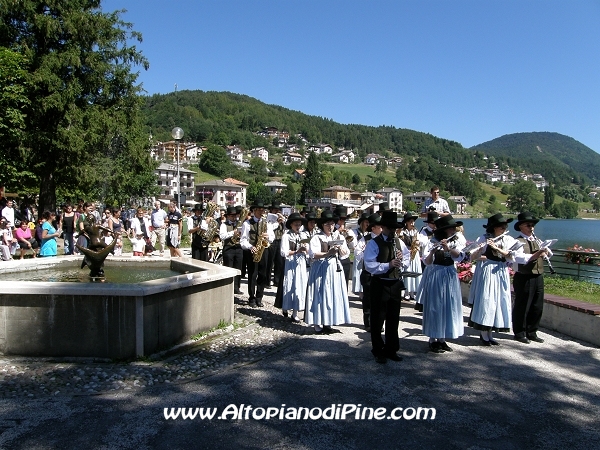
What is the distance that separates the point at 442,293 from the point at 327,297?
1.86m

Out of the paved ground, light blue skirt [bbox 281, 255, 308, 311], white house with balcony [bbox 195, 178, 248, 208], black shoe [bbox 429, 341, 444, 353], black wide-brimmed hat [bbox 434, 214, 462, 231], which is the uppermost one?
white house with balcony [bbox 195, 178, 248, 208]

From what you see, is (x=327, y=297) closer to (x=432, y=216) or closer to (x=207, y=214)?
(x=432, y=216)

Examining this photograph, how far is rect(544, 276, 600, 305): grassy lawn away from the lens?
32.1ft

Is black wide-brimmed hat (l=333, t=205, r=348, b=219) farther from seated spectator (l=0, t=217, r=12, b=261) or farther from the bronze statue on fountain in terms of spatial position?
seated spectator (l=0, t=217, r=12, b=261)

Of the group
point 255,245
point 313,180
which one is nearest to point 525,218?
point 255,245

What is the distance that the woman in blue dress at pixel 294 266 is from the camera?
8.96 meters

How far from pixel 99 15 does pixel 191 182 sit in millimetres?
103113

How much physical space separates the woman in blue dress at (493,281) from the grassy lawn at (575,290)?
275cm

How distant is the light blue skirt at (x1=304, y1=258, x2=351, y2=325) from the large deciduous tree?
799 inches

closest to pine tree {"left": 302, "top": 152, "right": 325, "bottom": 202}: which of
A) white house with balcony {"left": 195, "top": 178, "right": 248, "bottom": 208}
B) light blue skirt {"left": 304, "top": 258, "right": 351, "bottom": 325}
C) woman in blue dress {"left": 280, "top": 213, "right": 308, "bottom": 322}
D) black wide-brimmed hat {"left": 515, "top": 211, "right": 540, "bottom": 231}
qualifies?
white house with balcony {"left": 195, "top": 178, "right": 248, "bottom": 208}

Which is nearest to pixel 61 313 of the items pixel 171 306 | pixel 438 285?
pixel 171 306

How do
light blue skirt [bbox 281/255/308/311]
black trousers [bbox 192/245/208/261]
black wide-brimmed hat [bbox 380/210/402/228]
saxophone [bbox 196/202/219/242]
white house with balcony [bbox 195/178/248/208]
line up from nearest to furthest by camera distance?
black wide-brimmed hat [bbox 380/210/402/228], light blue skirt [bbox 281/255/308/311], saxophone [bbox 196/202/219/242], black trousers [bbox 192/245/208/261], white house with balcony [bbox 195/178/248/208]

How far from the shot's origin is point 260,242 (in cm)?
1027

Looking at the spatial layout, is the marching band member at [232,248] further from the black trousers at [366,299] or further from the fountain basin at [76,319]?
the fountain basin at [76,319]
